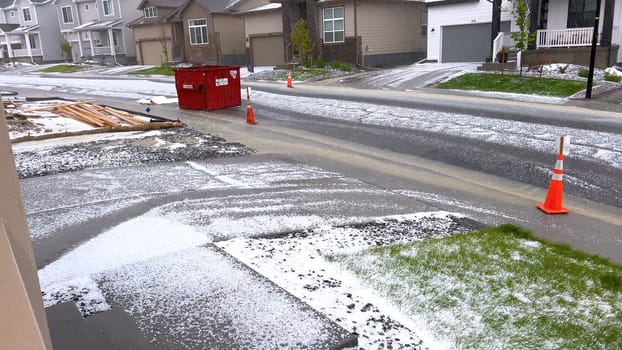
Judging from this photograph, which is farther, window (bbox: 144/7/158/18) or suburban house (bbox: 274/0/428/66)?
window (bbox: 144/7/158/18)

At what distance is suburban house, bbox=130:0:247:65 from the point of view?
1630 inches

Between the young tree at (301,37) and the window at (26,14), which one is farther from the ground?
the window at (26,14)

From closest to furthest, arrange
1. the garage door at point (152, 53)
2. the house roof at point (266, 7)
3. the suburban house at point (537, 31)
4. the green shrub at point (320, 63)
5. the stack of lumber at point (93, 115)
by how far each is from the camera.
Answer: the stack of lumber at point (93, 115), the suburban house at point (537, 31), the green shrub at point (320, 63), the house roof at point (266, 7), the garage door at point (152, 53)

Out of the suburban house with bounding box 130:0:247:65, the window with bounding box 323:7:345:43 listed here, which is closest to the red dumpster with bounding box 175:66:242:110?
the window with bounding box 323:7:345:43

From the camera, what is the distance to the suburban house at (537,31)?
24.0 m

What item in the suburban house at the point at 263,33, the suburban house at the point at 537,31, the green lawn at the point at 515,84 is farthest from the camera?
the suburban house at the point at 263,33

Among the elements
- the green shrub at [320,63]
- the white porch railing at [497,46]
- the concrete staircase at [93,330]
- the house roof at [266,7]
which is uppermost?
the house roof at [266,7]

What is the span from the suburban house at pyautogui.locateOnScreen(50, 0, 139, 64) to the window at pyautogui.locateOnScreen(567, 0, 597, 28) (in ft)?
144

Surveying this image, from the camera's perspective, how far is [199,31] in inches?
1667

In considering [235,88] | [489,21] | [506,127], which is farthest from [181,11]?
[506,127]

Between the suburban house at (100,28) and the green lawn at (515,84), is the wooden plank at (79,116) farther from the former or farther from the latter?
the suburban house at (100,28)

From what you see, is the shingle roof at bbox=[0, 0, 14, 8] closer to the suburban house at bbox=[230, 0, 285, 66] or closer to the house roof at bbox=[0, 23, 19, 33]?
the house roof at bbox=[0, 23, 19, 33]

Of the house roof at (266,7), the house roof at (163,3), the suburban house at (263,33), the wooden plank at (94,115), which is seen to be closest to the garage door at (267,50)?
the suburban house at (263,33)

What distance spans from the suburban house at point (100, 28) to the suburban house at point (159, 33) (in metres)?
4.48
